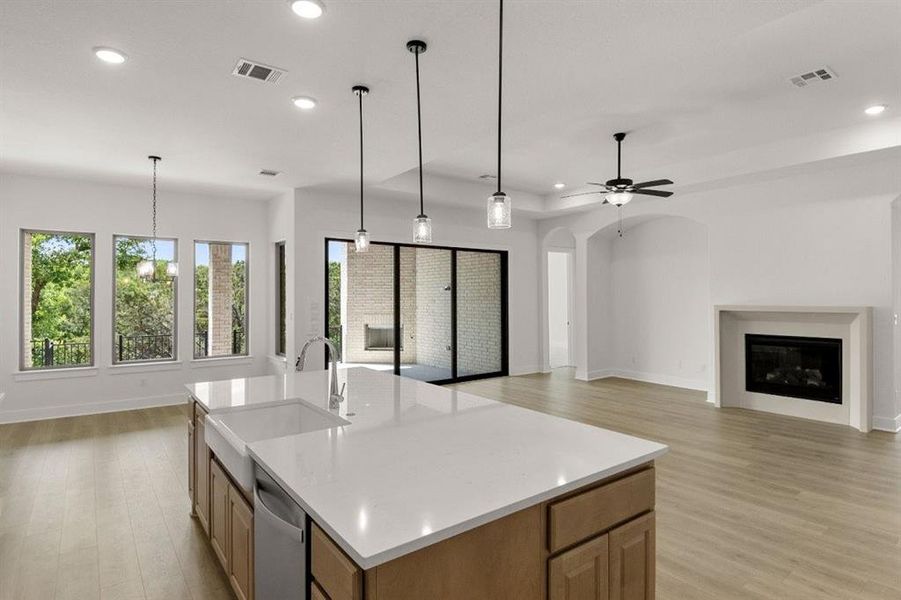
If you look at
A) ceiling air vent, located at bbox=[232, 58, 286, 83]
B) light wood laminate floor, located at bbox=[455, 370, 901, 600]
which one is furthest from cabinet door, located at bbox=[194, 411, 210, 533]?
light wood laminate floor, located at bbox=[455, 370, 901, 600]

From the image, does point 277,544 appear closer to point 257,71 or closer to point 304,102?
point 257,71

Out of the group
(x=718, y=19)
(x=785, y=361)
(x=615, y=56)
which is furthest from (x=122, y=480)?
(x=785, y=361)

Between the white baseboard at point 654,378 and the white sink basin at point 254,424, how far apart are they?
6188 millimetres

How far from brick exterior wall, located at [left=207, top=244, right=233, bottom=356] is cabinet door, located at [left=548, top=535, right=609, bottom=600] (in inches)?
252

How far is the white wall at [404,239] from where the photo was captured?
6234mm

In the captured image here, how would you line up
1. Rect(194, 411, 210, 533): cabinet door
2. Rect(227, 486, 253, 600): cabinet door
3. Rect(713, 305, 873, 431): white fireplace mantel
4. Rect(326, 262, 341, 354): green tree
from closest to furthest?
Rect(227, 486, 253, 600): cabinet door
Rect(194, 411, 210, 533): cabinet door
Rect(713, 305, 873, 431): white fireplace mantel
Rect(326, 262, 341, 354): green tree

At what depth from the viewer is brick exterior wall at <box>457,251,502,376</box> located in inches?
313

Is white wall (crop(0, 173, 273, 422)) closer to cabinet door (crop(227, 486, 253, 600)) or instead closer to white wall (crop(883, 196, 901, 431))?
cabinet door (crop(227, 486, 253, 600))

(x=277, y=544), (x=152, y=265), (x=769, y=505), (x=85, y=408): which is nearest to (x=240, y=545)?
(x=277, y=544)

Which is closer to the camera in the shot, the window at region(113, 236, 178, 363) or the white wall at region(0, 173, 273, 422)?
the white wall at region(0, 173, 273, 422)

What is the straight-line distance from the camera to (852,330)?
16.9ft

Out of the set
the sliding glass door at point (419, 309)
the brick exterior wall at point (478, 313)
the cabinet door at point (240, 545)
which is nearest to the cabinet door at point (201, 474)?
the cabinet door at point (240, 545)

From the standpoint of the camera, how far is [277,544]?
162 centimetres

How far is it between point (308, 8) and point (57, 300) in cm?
549
